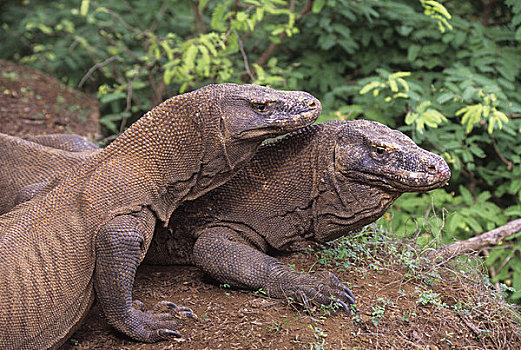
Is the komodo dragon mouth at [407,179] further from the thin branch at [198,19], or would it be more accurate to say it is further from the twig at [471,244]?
the thin branch at [198,19]

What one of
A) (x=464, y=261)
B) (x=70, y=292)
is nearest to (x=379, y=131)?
(x=464, y=261)

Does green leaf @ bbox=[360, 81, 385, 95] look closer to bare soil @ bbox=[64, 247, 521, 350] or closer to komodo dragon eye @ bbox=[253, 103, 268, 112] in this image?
bare soil @ bbox=[64, 247, 521, 350]

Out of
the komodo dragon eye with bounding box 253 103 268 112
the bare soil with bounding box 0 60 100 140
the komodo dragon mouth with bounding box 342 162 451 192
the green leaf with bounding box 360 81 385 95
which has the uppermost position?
the komodo dragon eye with bounding box 253 103 268 112

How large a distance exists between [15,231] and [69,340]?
714 mm

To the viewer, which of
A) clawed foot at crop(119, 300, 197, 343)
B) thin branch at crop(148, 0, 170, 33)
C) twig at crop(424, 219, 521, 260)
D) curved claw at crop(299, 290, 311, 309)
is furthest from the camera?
thin branch at crop(148, 0, 170, 33)

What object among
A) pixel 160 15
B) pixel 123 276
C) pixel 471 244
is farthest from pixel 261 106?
pixel 160 15

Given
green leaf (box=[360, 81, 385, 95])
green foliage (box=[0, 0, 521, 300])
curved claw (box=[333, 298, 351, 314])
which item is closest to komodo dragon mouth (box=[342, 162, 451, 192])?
curved claw (box=[333, 298, 351, 314])

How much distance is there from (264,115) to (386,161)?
0.82 meters

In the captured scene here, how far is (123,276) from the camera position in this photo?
2.92 m

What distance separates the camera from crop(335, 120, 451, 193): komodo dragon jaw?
3.25 metres

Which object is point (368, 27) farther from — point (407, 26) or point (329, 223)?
point (329, 223)

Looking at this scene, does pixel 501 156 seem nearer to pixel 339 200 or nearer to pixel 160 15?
pixel 339 200

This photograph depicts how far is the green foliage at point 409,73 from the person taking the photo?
555cm

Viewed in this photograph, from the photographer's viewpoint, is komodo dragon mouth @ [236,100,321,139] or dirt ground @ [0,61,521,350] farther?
komodo dragon mouth @ [236,100,321,139]
